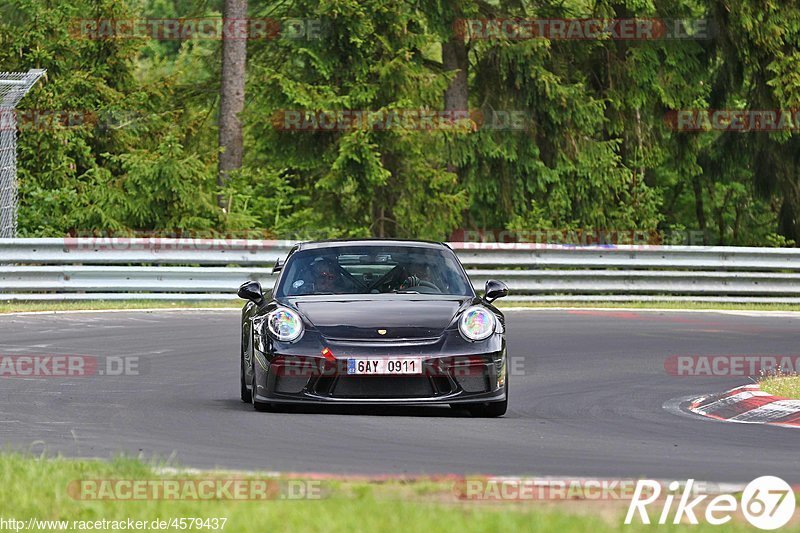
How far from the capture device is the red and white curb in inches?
441

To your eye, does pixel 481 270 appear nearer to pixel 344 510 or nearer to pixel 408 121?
pixel 408 121

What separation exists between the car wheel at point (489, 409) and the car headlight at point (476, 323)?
44 cm

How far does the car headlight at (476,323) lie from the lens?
1070 centimetres

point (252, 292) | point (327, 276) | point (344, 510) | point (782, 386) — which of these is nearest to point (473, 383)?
point (327, 276)

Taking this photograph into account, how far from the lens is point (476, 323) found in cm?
1079

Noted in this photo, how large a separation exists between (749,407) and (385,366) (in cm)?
317

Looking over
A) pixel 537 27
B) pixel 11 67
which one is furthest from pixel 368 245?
pixel 537 27

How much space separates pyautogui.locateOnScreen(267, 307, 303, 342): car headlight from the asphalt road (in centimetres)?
57

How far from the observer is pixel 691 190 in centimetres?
4303

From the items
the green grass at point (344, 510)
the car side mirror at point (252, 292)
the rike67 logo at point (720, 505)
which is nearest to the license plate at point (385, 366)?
the car side mirror at point (252, 292)

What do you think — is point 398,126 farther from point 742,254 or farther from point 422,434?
point 422,434

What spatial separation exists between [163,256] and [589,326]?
655 cm

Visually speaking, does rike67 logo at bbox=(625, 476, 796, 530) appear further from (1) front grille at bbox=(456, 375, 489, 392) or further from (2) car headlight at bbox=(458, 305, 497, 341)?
(2) car headlight at bbox=(458, 305, 497, 341)

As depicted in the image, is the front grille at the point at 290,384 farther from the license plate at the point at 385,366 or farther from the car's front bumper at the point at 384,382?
the license plate at the point at 385,366
